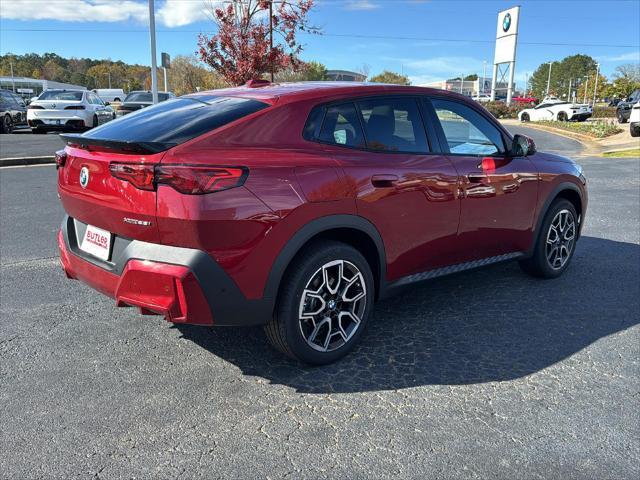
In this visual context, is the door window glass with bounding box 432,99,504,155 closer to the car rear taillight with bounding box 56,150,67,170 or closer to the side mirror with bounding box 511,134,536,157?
the side mirror with bounding box 511,134,536,157

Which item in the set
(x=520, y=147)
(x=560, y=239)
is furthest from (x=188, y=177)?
(x=560, y=239)

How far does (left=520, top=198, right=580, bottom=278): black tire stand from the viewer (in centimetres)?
484

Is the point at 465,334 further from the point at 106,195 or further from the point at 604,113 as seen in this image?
the point at 604,113

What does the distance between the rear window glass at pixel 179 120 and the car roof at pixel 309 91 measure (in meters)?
0.11

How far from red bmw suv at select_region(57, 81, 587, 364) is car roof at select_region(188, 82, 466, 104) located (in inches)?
0.7

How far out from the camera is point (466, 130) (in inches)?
169

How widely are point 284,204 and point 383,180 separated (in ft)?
2.55

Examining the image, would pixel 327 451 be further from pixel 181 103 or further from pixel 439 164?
pixel 181 103

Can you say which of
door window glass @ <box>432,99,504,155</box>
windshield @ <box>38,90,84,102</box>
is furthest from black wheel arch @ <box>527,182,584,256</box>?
windshield @ <box>38,90,84,102</box>

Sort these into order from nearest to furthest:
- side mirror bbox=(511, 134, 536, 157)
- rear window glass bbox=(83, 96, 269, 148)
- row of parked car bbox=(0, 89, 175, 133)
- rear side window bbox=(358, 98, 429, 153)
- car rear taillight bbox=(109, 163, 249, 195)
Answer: car rear taillight bbox=(109, 163, 249, 195)
rear window glass bbox=(83, 96, 269, 148)
rear side window bbox=(358, 98, 429, 153)
side mirror bbox=(511, 134, 536, 157)
row of parked car bbox=(0, 89, 175, 133)

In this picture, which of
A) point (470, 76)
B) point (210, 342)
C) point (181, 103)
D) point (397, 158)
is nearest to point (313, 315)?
point (210, 342)

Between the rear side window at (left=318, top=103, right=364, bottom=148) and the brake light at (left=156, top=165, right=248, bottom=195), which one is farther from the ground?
the rear side window at (left=318, top=103, right=364, bottom=148)

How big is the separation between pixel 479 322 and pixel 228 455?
7.38 ft

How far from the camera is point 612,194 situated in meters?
10.0
